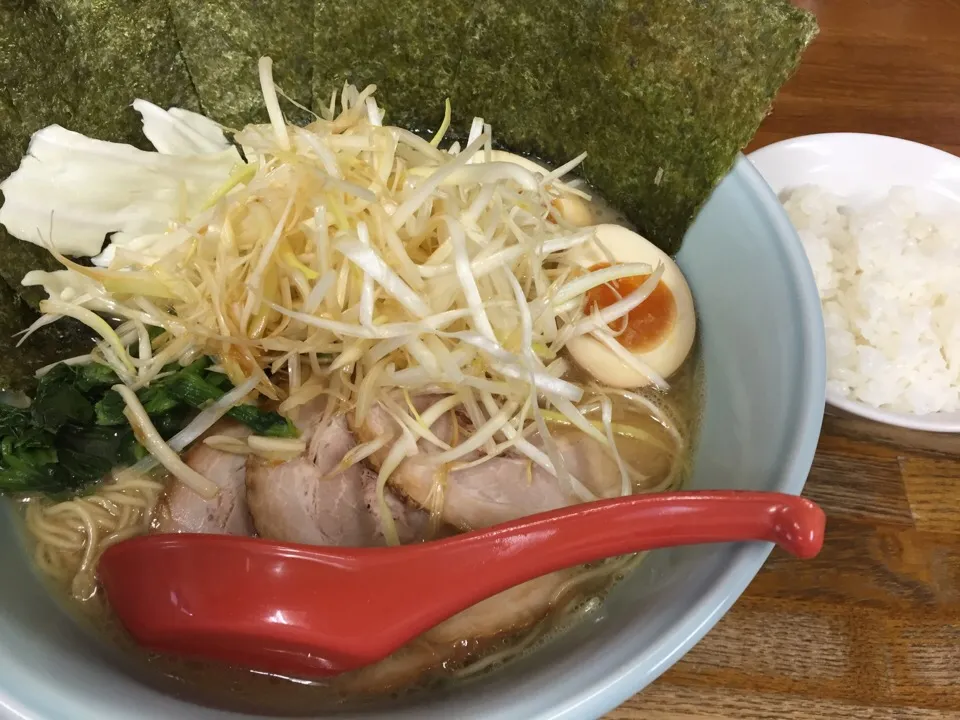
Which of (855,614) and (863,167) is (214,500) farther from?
(863,167)

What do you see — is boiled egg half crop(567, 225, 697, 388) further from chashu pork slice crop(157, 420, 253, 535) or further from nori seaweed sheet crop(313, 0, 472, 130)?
chashu pork slice crop(157, 420, 253, 535)

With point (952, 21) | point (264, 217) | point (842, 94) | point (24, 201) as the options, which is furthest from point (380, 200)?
point (952, 21)

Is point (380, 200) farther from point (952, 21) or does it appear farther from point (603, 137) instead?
point (952, 21)

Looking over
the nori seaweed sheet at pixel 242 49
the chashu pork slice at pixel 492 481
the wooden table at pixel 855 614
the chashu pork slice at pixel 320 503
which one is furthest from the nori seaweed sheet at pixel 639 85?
the chashu pork slice at pixel 320 503

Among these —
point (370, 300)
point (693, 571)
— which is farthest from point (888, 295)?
point (370, 300)

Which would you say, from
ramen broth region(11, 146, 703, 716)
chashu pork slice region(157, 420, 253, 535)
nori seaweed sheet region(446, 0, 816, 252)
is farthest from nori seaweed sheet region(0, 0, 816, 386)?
ramen broth region(11, 146, 703, 716)

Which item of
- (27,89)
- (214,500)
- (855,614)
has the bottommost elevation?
(855,614)
